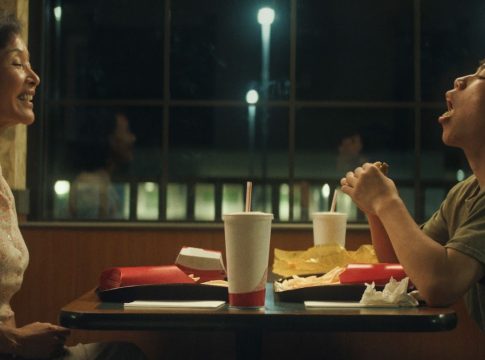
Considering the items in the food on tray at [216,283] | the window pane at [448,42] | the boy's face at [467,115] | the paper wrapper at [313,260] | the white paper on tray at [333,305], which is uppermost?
the window pane at [448,42]

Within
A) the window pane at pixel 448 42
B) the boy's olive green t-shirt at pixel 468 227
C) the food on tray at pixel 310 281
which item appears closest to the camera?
the boy's olive green t-shirt at pixel 468 227

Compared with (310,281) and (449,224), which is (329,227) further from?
(310,281)

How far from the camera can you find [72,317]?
1208mm

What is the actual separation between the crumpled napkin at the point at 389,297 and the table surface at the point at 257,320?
8 cm

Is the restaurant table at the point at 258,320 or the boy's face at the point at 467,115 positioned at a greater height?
the boy's face at the point at 467,115

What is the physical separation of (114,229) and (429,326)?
5.67 feet

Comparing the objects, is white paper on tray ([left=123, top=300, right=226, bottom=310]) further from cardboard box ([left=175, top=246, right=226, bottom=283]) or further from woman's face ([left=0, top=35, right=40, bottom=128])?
woman's face ([left=0, top=35, right=40, bottom=128])

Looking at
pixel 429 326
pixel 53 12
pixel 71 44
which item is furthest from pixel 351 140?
pixel 71 44

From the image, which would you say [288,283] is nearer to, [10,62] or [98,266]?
[10,62]

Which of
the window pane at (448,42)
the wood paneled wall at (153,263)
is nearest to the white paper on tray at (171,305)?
the wood paneled wall at (153,263)

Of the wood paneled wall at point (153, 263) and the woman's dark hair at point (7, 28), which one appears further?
the wood paneled wall at point (153, 263)

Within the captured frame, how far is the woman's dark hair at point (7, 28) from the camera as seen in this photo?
1.81m

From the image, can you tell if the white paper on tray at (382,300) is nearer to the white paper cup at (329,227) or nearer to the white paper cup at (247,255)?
the white paper cup at (247,255)

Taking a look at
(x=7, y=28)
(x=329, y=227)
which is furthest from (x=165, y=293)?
(x=7, y=28)
